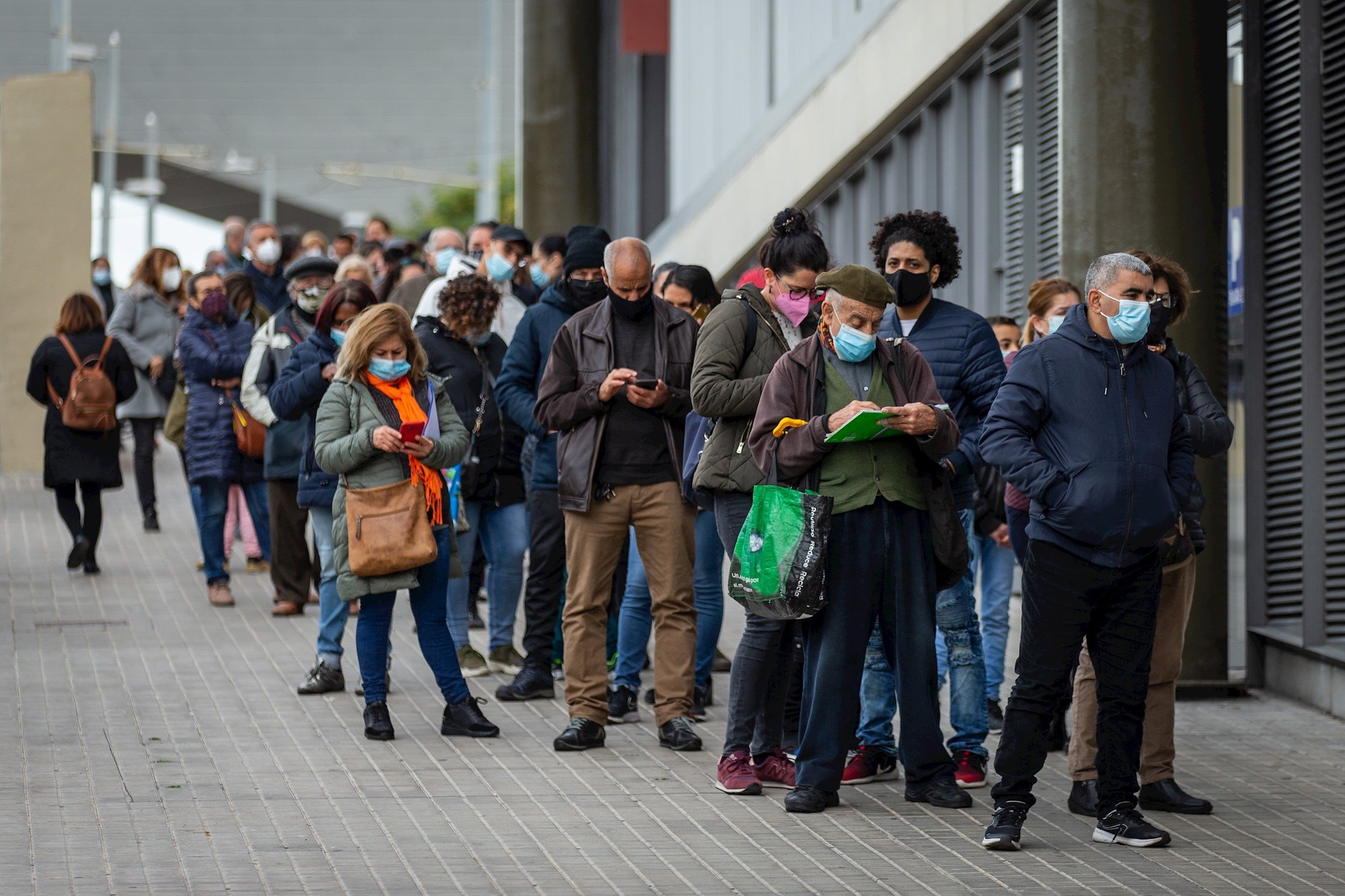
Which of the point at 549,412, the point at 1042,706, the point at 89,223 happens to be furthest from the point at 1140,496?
the point at 89,223

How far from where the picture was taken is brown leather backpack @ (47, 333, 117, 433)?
13.9 meters

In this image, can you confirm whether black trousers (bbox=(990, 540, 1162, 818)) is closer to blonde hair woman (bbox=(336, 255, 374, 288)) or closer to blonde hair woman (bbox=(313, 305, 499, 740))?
blonde hair woman (bbox=(313, 305, 499, 740))

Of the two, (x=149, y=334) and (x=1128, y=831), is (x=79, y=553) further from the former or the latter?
(x=1128, y=831)

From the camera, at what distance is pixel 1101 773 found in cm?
688

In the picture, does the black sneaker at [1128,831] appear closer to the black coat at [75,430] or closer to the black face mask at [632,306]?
the black face mask at [632,306]

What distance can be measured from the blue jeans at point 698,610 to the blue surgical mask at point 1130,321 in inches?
111

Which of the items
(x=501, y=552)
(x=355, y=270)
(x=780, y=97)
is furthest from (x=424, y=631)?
(x=780, y=97)

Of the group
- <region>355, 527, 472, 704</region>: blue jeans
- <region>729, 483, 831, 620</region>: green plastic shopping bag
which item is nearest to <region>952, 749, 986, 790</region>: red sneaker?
<region>729, 483, 831, 620</region>: green plastic shopping bag

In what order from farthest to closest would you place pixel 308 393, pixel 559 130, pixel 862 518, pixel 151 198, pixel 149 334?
pixel 151 198, pixel 559 130, pixel 149 334, pixel 308 393, pixel 862 518

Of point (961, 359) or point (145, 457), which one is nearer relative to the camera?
point (961, 359)

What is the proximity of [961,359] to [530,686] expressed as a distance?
120 inches

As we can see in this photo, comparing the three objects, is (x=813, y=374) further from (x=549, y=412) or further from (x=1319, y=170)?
(x=1319, y=170)

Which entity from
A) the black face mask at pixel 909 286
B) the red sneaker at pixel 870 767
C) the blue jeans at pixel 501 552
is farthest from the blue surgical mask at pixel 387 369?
the red sneaker at pixel 870 767

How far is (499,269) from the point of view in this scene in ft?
36.5
